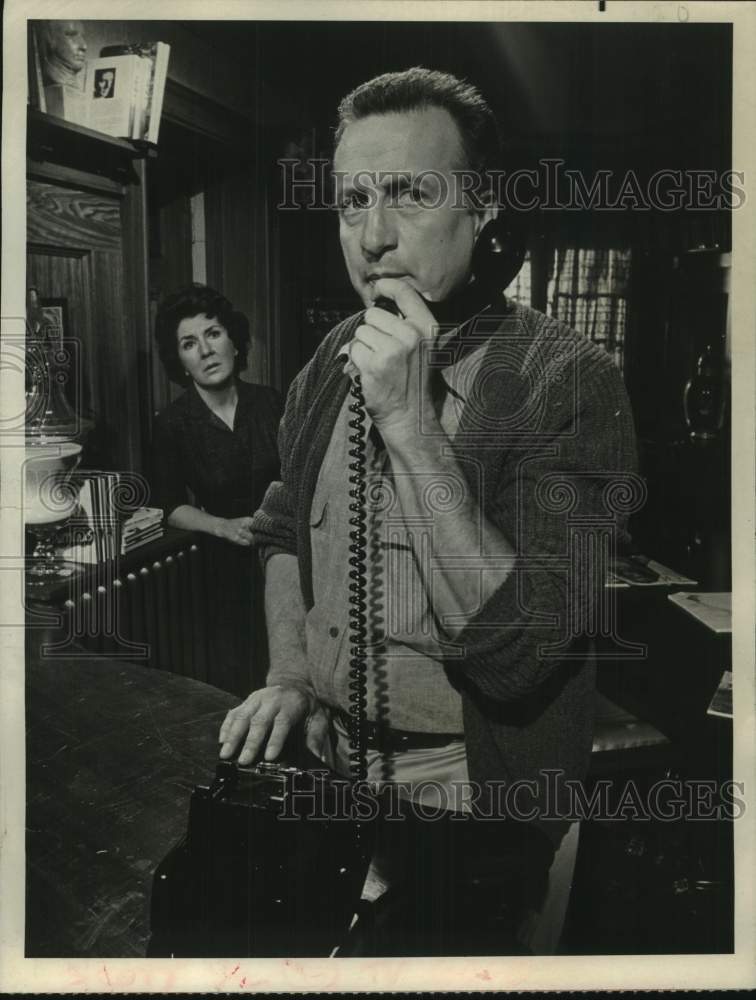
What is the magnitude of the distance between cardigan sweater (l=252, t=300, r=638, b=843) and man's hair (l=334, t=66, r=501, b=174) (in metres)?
0.23

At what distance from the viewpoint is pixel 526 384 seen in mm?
1225

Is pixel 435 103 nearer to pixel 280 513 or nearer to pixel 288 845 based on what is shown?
pixel 280 513

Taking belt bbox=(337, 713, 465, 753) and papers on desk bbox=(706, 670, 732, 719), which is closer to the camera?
belt bbox=(337, 713, 465, 753)

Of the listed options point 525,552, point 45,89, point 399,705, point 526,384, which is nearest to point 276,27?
point 45,89

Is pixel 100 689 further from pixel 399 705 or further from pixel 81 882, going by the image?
pixel 399 705

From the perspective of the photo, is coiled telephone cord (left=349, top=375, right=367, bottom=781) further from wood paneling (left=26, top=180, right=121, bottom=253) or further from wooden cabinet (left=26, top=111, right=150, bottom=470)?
wood paneling (left=26, top=180, right=121, bottom=253)

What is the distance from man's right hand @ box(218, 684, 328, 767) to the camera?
126cm

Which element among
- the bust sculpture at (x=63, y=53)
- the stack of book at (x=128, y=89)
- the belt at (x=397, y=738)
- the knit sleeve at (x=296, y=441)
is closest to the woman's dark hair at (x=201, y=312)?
the knit sleeve at (x=296, y=441)

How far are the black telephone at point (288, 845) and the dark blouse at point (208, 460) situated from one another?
16cm

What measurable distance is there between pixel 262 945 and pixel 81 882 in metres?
0.30

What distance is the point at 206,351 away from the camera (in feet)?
4.16

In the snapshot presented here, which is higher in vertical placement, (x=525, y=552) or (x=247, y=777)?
(x=525, y=552)

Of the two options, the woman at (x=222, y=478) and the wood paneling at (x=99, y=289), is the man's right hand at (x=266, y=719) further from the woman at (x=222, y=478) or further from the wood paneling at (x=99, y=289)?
the wood paneling at (x=99, y=289)

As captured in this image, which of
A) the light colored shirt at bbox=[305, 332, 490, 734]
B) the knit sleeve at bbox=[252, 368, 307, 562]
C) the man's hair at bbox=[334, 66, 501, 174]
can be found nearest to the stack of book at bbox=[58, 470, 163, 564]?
the knit sleeve at bbox=[252, 368, 307, 562]
